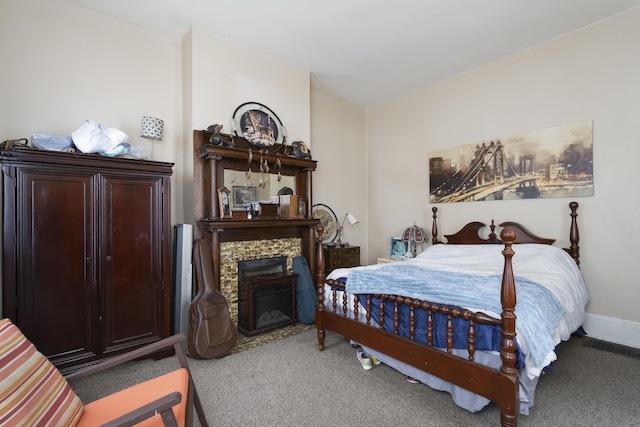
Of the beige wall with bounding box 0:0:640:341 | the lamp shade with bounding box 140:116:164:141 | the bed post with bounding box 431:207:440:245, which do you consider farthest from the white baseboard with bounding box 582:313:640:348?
the lamp shade with bounding box 140:116:164:141

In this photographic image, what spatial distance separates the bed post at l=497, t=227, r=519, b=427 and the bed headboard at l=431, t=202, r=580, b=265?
155 centimetres

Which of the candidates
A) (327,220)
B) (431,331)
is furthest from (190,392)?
(327,220)

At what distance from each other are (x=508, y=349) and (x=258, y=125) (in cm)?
317

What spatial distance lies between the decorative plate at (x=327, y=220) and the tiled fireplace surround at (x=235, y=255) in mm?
909

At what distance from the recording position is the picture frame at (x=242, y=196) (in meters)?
3.44

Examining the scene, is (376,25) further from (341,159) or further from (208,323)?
(208,323)

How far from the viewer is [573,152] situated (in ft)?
10.3

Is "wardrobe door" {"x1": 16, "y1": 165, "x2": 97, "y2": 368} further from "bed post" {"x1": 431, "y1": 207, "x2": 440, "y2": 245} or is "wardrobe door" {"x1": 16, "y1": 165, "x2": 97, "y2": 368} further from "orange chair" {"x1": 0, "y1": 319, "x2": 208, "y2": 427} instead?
"bed post" {"x1": 431, "y1": 207, "x2": 440, "y2": 245}

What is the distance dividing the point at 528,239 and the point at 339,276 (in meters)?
2.25

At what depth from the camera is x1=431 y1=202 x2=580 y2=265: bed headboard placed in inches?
121

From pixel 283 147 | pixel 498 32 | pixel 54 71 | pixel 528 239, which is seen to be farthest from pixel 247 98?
pixel 528 239

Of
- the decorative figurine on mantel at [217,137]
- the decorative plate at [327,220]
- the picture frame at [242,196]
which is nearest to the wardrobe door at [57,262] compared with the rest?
the decorative figurine on mantel at [217,137]

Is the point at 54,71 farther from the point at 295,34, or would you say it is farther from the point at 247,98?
the point at 295,34

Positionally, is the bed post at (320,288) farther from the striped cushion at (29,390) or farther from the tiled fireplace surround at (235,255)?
the striped cushion at (29,390)
